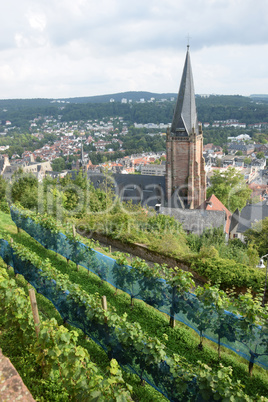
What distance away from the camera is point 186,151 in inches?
1264

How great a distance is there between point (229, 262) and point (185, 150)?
21.7 meters

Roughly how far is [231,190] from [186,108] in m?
12.7

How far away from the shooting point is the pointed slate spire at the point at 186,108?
30.7 meters

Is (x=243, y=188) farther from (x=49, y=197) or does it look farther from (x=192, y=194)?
(x=49, y=197)

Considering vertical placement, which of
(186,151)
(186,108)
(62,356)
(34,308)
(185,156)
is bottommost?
(62,356)

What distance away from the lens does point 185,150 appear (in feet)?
105

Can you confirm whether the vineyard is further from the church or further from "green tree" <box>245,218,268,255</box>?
the church

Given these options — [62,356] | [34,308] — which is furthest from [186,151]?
[62,356]

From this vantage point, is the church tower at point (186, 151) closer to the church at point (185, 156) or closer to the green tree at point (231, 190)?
the church at point (185, 156)

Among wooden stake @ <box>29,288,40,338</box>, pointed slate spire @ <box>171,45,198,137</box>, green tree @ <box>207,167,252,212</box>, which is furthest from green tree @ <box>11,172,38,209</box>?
green tree @ <box>207,167,252,212</box>

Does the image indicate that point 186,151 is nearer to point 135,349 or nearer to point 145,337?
point 145,337

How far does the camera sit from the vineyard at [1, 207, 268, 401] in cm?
556

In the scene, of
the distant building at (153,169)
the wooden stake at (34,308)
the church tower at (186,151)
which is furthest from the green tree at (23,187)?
the distant building at (153,169)

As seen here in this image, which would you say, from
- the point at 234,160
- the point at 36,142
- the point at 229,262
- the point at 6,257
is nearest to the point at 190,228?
the point at 229,262
